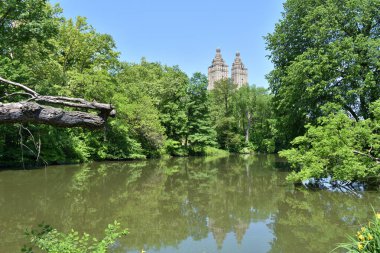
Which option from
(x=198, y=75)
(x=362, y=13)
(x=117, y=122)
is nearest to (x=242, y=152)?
(x=198, y=75)

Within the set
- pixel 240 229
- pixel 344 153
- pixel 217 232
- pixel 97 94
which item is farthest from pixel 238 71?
pixel 217 232

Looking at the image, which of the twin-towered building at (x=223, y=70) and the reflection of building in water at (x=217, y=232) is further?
the twin-towered building at (x=223, y=70)

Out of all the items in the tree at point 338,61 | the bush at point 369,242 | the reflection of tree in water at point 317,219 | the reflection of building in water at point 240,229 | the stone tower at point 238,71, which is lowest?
the reflection of building in water at point 240,229

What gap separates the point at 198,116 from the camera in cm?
4078

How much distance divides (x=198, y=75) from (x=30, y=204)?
106ft

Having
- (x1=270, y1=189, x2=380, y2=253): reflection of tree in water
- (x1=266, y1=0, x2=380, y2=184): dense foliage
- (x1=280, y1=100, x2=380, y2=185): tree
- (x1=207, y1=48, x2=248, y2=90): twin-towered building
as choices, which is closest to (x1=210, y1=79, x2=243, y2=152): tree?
(x1=266, y1=0, x2=380, y2=184): dense foliage

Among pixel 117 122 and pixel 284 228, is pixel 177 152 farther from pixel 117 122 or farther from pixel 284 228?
pixel 284 228

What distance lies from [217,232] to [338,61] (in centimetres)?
1251

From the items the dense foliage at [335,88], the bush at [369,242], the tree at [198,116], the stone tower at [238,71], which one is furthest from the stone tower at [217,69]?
the bush at [369,242]

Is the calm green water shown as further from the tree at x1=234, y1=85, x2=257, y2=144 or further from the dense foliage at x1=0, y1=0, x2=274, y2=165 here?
the tree at x1=234, y1=85, x2=257, y2=144

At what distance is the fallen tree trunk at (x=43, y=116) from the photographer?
2.60 meters

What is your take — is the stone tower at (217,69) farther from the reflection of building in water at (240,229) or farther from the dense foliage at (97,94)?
the reflection of building in water at (240,229)

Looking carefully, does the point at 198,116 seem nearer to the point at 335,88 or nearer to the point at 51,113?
the point at 335,88

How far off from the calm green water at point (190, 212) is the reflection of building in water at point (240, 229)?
28mm
